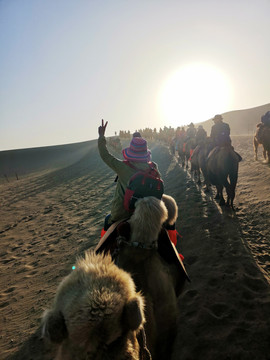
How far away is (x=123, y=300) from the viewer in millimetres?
1237

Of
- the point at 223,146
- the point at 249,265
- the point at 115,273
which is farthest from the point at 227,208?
the point at 115,273

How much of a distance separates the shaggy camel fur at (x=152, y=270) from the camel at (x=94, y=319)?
1.85 feet

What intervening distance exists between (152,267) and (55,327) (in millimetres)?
1004

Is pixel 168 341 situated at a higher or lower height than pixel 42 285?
higher

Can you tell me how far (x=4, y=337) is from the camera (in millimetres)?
3346

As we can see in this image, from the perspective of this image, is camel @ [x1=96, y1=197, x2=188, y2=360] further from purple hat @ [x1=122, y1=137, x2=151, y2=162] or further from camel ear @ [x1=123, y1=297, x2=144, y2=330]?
purple hat @ [x1=122, y1=137, x2=151, y2=162]

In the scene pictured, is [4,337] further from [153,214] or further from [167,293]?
[153,214]

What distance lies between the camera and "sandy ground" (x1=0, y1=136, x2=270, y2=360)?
2.65m

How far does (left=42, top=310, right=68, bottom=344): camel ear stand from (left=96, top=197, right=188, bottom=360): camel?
76 centimetres

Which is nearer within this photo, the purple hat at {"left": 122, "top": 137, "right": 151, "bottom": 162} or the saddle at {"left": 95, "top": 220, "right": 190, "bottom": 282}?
the saddle at {"left": 95, "top": 220, "right": 190, "bottom": 282}

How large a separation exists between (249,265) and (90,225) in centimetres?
568

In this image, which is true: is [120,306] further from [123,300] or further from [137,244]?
[137,244]

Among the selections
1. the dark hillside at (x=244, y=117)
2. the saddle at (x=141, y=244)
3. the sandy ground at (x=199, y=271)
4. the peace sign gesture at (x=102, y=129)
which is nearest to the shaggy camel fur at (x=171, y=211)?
the saddle at (x=141, y=244)

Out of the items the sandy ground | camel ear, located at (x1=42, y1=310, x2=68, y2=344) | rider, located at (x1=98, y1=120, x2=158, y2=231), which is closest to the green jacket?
rider, located at (x1=98, y1=120, x2=158, y2=231)
